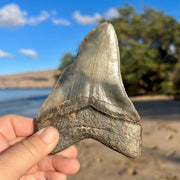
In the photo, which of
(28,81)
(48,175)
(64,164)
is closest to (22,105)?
(48,175)

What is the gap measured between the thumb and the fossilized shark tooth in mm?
120

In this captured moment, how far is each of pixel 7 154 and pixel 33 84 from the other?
1873 inches

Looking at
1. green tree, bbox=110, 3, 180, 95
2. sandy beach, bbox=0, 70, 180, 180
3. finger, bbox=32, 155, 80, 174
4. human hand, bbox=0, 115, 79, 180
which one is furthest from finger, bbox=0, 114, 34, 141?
green tree, bbox=110, 3, 180, 95

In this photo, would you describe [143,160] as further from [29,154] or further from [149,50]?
[149,50]

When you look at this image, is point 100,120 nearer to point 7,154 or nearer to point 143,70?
point 7,154

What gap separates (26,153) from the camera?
5.45ft

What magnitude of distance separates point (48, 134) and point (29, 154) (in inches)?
9.3

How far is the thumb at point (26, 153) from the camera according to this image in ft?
5.01

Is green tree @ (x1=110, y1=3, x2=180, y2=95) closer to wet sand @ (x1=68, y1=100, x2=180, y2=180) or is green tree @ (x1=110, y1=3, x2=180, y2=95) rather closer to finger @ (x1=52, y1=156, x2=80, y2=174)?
wet sand @ (x1=68, y1=100, x2=180, y2=180)

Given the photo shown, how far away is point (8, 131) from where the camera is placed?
2400mm

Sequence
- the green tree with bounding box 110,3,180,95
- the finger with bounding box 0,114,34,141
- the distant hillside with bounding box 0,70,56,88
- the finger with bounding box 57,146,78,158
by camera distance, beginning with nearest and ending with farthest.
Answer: the finger with bounding box 0,114,34,141 < the finger with bounding box 57,146,78,158 < the green tree with bounding box 110,3,180,95 < the distant hillside with bounding box 0,70,56,88

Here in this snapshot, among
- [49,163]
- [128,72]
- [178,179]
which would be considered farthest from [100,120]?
[128,72]

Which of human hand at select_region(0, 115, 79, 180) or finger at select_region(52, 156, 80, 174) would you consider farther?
finger at select_region(52, 156, 80, 174)

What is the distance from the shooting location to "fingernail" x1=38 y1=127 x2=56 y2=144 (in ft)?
5.60
